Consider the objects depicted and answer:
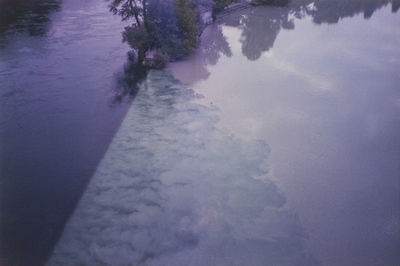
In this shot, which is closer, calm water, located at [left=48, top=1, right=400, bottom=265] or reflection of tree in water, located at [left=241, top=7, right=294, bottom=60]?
calm water, located at [left=48, top=1, right=400, bottom=265]

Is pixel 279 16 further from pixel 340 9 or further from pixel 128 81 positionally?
pixel 128 81

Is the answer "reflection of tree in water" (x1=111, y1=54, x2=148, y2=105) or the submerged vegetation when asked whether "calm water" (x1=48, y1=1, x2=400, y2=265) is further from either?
the submerged vegetation

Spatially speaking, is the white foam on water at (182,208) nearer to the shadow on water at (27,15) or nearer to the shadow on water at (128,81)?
the shadow on water at (128,81)

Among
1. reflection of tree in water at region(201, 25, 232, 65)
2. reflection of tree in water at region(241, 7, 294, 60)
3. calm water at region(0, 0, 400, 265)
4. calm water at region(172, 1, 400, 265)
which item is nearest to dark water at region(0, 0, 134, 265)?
calm water at region(0, 0, 400, 265)

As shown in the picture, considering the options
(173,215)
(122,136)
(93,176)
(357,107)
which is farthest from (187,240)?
(357,107)

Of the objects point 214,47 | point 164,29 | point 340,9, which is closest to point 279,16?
point 340,9

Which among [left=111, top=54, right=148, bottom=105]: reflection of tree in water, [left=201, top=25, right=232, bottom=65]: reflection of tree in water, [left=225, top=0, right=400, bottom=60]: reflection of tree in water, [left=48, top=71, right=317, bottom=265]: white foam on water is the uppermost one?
[left=225, top=0, right=400, bottom=60]: reflection of tree in water

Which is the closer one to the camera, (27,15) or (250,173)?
(250,173)
